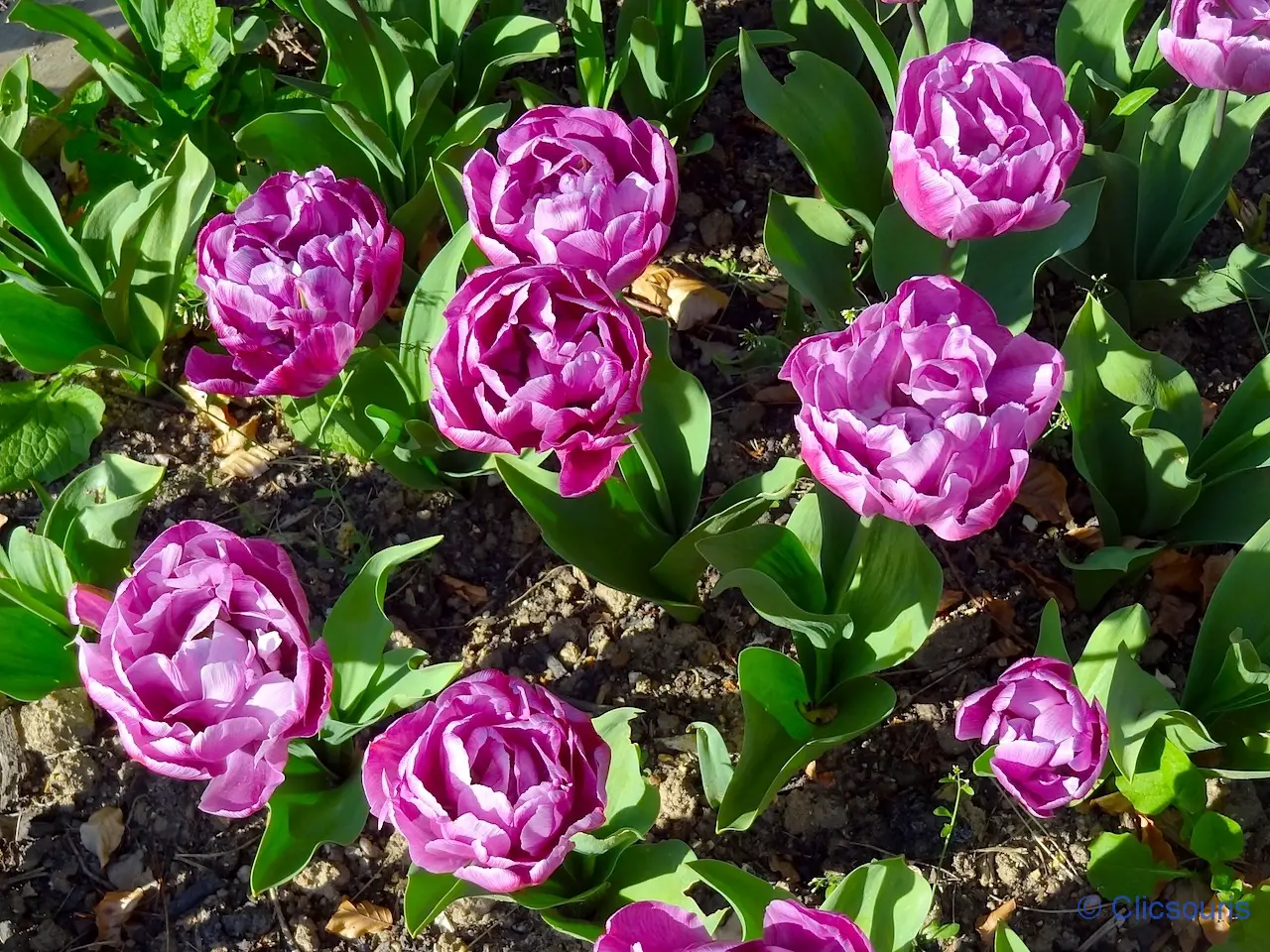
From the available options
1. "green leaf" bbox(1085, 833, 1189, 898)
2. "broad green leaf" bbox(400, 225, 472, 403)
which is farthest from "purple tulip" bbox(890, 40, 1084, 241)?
"green leaf" bbox(1085, 833, 1189, 898)

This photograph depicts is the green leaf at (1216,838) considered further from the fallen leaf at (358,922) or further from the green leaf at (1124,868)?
the fallen leaf at (358,922)

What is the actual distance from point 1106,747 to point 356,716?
999 mm

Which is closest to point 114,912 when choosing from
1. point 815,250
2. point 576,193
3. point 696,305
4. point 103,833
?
point 103,833

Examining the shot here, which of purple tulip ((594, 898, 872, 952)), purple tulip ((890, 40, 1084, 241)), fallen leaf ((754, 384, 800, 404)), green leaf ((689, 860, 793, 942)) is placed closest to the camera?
purple tulip ((594, 898, 872, 952))

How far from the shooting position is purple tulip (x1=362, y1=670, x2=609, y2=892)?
3.70 ft

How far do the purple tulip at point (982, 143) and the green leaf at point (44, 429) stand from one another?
148 cm

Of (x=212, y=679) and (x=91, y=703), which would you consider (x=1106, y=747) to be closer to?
(x=212, y=679)

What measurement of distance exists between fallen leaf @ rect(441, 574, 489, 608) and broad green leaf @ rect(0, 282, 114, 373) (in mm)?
757

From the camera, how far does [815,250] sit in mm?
1899

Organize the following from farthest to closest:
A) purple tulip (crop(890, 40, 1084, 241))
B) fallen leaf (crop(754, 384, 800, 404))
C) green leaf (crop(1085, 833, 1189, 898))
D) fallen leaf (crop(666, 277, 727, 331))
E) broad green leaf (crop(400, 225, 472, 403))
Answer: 1. fallen leaf (crop(666, 277, 727, 331))
2. fallen leaf (crop(754, 384, 800, 404))
3. broad green leaf (crop(400, 225, 472, 403))
4. green leaf (crop(1085, 833, 1189, 898))
5. purple tulip (crop(890, 40, 1084, 241))

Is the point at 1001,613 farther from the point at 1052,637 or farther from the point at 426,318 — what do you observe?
the point at 426,318

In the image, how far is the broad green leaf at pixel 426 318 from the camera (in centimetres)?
172

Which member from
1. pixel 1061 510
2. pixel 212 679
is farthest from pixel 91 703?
pixel 1061 510

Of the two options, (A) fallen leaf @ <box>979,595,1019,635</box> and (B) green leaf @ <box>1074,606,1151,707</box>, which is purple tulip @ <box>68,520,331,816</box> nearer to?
(B) green leaf @ <box>1074,606,1151,707</box>
